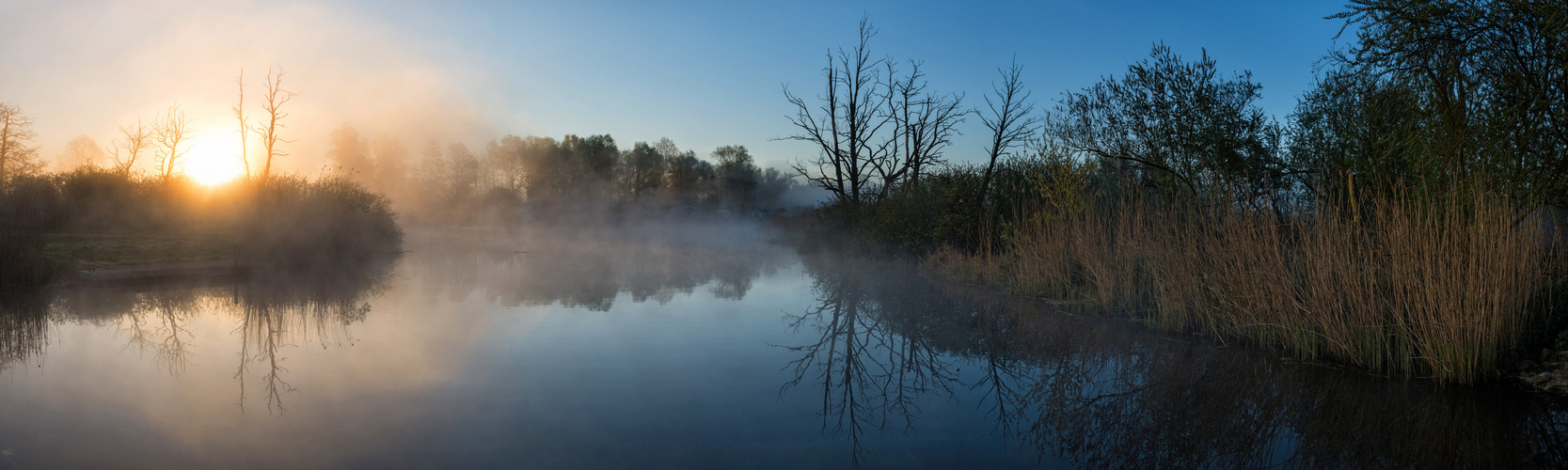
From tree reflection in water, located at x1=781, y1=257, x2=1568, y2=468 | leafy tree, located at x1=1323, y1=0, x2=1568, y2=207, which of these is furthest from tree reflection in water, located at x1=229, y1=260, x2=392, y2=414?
leafy tree, located at x1=1323, y1=0, x2=1568, y2=207

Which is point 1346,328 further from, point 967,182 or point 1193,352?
point 967,182

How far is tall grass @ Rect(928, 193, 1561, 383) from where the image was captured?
14.8ft

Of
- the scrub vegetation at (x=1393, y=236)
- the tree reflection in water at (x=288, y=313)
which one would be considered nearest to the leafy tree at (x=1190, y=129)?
the scrub vegetation at (x=1393, y=236)

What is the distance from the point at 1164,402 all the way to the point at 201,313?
998cm

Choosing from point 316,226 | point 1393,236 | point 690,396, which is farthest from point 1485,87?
point 316,226

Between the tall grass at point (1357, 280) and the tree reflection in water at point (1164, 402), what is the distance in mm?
292

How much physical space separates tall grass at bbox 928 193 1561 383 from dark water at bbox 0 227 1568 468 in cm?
32

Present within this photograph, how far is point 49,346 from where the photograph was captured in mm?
→ 6074

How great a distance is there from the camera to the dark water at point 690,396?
11.4 ft

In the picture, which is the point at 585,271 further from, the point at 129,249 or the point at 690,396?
the point at 690,396

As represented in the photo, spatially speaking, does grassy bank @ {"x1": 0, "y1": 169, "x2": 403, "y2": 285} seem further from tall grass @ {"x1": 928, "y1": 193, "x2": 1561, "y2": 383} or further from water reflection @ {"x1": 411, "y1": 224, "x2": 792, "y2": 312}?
tall grass @ {"x1": 928, "y1": 193, "x2": 1561, "y2": 383}

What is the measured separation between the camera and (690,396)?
4.55 meters

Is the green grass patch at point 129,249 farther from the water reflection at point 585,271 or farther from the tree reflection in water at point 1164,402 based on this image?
the tree reflection in water at point 1164,402

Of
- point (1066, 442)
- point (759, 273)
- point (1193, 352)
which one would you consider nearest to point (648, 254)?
point (759, 273)
